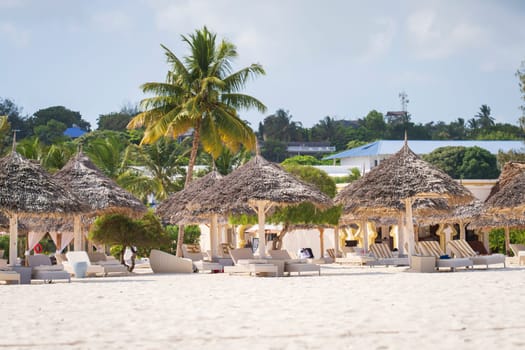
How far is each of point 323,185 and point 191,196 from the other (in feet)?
38.0

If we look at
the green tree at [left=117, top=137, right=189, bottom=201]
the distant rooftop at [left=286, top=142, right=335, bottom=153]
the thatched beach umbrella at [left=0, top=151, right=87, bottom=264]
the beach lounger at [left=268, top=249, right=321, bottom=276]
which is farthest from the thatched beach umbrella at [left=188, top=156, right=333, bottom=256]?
the distant rooftop at [left=286, top=142, right=335, bottom=153]

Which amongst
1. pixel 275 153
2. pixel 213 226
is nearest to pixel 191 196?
pixel 213 226

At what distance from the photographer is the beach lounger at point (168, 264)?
20.4 m

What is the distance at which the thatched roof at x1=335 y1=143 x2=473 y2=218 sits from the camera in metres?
19.0

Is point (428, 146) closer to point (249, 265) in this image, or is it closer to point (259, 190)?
point (259, 190)

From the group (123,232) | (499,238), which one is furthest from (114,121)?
(123,232)

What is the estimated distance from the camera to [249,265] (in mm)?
17234

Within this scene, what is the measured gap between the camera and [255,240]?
148 feet

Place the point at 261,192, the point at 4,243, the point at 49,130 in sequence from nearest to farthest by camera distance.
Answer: the point at 261,192 < the point at 4,243 < the point at 49,130

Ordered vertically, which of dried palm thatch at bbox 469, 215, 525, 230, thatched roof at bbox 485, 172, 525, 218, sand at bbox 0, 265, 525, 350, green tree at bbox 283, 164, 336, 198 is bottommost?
sand at bbox 0, 265, 525, 350

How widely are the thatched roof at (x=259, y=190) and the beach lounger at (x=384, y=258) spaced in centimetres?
393

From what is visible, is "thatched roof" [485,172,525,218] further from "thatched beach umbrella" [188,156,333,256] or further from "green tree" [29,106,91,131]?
"green tree" [29,106,91,131]

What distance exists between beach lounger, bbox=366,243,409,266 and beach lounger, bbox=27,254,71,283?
31.7 feet

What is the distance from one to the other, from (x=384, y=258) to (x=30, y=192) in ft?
35.8
